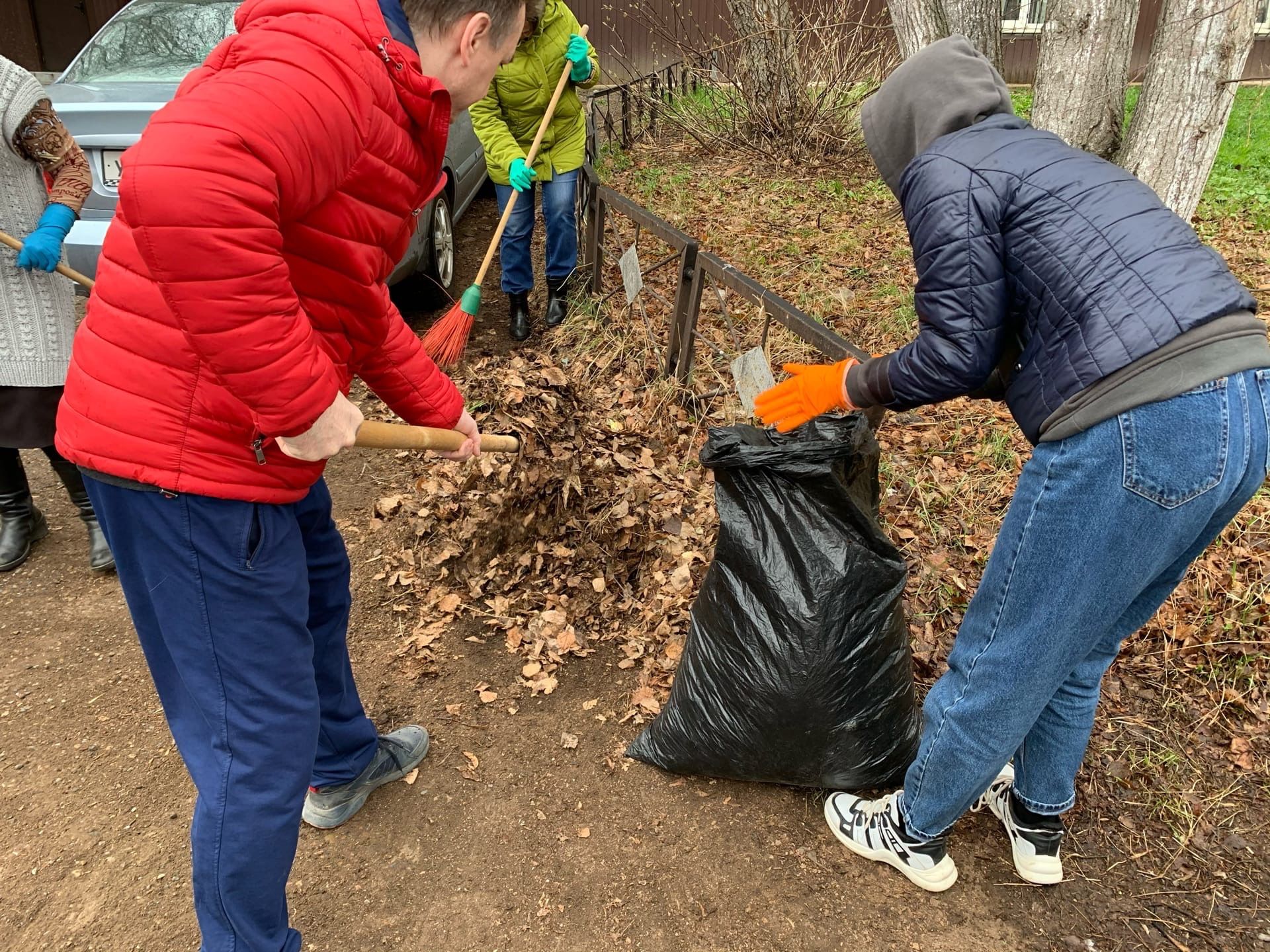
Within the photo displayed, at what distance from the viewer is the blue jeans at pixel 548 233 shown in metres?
4.82

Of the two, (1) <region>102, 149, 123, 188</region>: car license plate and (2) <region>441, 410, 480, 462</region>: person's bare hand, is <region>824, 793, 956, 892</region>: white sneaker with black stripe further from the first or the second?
(1) <region>102, 149, 123, 188</region>: car license plate

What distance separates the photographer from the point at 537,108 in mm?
4680

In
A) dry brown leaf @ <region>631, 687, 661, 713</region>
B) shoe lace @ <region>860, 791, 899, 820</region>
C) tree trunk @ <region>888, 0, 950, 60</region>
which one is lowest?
dry brown leaf @ <region>631, 687, 661, 713</region>

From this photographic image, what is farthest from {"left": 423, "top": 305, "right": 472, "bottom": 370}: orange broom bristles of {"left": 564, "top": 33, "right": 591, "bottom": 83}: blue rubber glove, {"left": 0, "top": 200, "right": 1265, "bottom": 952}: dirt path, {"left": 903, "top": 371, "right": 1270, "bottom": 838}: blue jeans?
{"left": 903, "top": 371, "right": 1270, "bottom": 838}: blue jeans

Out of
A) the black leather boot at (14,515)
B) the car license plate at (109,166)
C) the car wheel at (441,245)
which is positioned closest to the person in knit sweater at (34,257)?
the black leather boot at (14,515)

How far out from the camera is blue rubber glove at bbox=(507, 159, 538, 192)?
4.44 m

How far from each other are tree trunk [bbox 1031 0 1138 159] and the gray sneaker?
3575mm

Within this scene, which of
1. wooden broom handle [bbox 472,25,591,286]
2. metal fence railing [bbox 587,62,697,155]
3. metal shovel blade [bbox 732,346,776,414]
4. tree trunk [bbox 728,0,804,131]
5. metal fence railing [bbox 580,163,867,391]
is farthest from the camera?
metal fence railing [bbox 587,62,697,155]

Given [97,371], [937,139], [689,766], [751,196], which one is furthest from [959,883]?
[751,196]

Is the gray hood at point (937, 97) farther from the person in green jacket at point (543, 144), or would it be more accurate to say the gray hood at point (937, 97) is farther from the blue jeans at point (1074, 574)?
the person in green jacket at point (543, 144)

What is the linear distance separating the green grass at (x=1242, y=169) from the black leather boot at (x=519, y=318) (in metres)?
3.70

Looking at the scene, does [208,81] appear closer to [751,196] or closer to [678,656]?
[678,656]

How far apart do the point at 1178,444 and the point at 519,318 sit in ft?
13.4

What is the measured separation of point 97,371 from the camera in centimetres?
131
